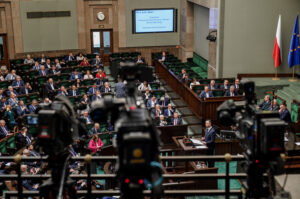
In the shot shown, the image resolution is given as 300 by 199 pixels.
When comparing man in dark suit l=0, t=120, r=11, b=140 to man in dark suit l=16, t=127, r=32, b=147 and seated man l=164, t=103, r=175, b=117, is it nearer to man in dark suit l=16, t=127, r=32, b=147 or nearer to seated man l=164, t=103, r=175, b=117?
man in dark suit l=16, t=127, r=32, b=147

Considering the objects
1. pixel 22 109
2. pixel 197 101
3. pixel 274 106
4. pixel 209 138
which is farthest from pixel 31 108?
pixel 274 106

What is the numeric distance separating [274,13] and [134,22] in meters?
7.69

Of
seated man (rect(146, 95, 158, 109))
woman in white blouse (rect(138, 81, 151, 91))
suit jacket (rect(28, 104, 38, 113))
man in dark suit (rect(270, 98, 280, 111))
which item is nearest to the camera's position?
man in dark suit (rect(270, 98, 280, 111))

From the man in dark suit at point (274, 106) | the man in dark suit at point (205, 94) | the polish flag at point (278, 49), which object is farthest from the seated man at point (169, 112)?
the polish flag at point (278, 49)

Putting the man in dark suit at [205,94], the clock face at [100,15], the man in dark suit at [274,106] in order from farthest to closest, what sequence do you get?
1. the clock face at [100,15]
2. the man in dark suit at [205,94]
3. the man in dark suit at [274,106]

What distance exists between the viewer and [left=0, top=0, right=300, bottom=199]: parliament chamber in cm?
359

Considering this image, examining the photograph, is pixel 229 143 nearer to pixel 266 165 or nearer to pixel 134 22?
pixel 266 165

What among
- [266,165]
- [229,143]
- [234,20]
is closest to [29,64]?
[234,20]

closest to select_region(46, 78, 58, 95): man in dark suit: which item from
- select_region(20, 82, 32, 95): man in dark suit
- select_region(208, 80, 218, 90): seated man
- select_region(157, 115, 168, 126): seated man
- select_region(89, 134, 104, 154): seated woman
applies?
select_region(20, 82, 32, 95): man in dark suit

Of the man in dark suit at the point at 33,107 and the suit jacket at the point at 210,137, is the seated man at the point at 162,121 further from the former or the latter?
the man in dark suit at the point at 33,107

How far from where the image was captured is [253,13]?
16281 mm

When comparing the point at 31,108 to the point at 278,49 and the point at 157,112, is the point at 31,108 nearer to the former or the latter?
the point at 157,112

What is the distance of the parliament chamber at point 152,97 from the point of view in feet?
11.8

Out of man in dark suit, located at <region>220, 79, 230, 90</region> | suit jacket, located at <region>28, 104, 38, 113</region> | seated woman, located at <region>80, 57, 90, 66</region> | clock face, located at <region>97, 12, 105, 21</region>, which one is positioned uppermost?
clock face, located at <region>97, 12, 105, 21</region>
